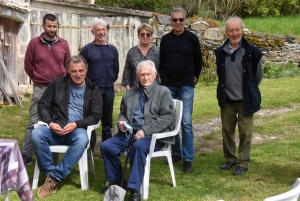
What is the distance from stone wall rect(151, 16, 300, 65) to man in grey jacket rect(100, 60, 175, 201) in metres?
7.51

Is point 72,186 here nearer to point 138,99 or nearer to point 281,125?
point 138,99

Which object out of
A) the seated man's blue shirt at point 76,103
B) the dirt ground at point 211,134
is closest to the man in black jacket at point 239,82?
the dirt ground at point 211,134

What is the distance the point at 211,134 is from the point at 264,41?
21.0 feet

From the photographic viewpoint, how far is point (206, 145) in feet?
19.3

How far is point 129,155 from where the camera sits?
384 centimetres

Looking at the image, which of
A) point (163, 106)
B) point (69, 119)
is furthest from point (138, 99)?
point (69, 119)

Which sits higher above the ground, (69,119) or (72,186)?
(69,119)

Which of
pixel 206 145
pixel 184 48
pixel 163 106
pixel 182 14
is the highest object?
pixel 182 14

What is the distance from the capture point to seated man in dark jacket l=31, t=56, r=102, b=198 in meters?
3.95

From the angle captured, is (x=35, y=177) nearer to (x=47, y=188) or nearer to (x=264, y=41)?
(x=47, y=188)

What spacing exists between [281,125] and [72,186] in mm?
3886

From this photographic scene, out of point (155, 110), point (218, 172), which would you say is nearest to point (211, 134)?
point (218, 172)

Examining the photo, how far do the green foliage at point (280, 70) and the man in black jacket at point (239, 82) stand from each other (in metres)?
7.68

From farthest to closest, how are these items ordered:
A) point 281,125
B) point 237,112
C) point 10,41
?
point 10,41, point 281,125, point 237,112
